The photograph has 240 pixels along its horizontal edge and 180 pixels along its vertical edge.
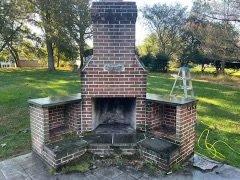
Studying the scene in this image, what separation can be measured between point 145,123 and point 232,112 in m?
4.86

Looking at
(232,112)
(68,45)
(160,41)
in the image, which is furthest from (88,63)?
(160,41)

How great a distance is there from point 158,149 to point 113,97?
1.35 m

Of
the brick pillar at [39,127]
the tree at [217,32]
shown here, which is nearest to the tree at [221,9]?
the tree at [217,32]

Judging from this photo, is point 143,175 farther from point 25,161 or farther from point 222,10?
point 222,10

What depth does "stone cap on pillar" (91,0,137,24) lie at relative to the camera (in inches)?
201

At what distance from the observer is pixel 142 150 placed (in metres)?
4.81

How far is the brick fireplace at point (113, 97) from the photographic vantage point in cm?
485

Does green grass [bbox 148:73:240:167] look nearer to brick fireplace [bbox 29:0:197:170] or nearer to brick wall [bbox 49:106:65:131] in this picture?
brick fireplace [bbox 29:0:197:170]

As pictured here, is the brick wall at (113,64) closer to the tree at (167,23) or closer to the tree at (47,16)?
the tree at (47,16)

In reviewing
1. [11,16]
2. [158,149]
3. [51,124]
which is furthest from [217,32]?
[11,16]

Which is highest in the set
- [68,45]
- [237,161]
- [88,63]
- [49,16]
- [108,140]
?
[49,16]

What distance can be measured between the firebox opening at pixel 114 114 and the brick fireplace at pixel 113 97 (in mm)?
48

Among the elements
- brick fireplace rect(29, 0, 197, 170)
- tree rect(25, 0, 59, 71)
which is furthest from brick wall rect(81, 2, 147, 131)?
tree rect(25, 0, 59, 71)

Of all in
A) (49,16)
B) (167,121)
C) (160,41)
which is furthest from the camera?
(160,41)
